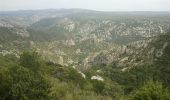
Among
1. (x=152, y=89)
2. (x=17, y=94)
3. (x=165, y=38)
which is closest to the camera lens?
(x=152, y=89)

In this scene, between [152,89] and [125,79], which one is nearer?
[152,89]

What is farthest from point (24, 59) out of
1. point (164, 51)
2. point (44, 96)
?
point (164, 51)

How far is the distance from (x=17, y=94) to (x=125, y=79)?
8575 cm

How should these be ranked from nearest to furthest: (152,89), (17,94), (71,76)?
(152,89), (17,94), (71,76)

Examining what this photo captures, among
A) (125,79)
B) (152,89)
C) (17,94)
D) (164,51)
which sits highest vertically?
(152,89)

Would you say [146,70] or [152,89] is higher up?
[152,89]

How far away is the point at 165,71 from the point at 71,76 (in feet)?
144

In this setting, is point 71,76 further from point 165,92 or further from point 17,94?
point 165,92

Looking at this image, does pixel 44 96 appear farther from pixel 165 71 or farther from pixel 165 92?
pixel 165 71

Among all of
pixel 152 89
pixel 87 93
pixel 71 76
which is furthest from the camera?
pixel 71 76

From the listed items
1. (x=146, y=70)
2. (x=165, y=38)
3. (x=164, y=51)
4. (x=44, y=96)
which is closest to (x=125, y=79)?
(x=146, y=70)

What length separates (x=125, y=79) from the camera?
141250mm

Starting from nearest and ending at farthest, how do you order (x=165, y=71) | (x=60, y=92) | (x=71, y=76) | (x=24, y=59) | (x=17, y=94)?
1. (x=17, y=94)
2. (x=60, y=92)
3. (x=24, y=59)
4. (x=71, y=76)
5. (x=165, y=71)

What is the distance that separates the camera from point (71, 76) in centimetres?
12319
